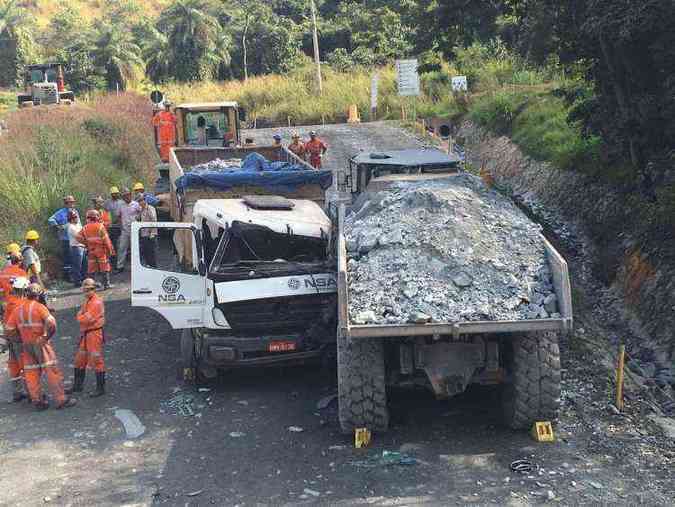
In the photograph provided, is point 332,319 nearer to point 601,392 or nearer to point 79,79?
point 601,392

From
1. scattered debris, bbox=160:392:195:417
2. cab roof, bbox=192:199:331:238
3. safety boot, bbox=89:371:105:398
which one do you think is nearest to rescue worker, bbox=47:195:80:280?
cab roof, bbox=192:199:331:238

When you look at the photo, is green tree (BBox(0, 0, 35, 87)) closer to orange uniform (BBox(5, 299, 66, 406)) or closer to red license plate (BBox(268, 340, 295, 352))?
orange uniform (BBox(5, 299, 66, 406))

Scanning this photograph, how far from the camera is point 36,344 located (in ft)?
29.9

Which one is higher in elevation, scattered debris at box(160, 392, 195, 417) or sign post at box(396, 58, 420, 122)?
sign post at box(396, 58, 420, 122)

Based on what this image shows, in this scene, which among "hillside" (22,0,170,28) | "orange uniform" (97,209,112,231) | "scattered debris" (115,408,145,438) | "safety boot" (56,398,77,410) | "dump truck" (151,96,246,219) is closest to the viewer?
"scattered debris" (115,408,145,438)

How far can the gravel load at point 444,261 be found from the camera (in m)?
7.57

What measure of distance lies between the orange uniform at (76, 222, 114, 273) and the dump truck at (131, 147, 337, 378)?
406 cm

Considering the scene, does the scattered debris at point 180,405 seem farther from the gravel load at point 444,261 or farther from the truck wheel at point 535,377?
the truck wheel at point 535,377

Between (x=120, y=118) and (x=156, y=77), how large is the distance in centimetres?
2373

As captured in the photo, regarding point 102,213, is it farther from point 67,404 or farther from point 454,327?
point 454,327

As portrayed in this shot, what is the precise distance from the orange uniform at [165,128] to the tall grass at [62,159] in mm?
Result: 1547

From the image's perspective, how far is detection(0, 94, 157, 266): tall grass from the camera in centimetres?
1545

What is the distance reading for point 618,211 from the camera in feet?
47.6

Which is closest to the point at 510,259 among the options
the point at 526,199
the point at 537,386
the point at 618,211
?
the point at 537,386
